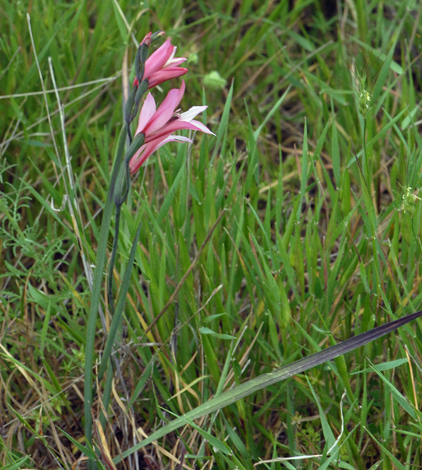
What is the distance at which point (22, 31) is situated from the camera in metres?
1.91

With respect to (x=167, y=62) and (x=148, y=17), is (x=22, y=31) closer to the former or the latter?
(x=148, y=17)

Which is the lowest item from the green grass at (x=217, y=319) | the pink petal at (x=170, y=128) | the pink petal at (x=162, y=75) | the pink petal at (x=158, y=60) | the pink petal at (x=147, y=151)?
the green grass at (x=217, y=319)

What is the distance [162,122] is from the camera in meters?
0.93

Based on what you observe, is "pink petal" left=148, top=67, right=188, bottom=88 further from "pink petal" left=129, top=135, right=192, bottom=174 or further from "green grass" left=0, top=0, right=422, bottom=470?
"green grass" left=0, top=0, right=422, bottom=470

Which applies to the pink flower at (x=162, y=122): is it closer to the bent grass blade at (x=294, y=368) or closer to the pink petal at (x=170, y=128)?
the pink petal at (x=170, y=128)

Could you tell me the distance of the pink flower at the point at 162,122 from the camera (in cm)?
92

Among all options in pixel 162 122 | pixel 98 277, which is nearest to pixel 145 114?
pixel 162 122

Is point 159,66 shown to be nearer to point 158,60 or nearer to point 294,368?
point 158,60

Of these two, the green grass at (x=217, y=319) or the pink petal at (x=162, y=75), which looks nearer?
the pink petal at (x=162, y=75)

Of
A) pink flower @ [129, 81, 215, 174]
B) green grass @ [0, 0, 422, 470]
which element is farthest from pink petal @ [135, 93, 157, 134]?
green grass @ [0, 0, 422, 470]

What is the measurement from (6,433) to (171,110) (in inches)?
35.0

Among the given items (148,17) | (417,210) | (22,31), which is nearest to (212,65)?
(148,17)

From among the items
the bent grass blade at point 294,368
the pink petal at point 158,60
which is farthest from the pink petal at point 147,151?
the bent grass blade at point 294,368

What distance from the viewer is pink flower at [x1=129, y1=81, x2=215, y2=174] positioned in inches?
36.3
